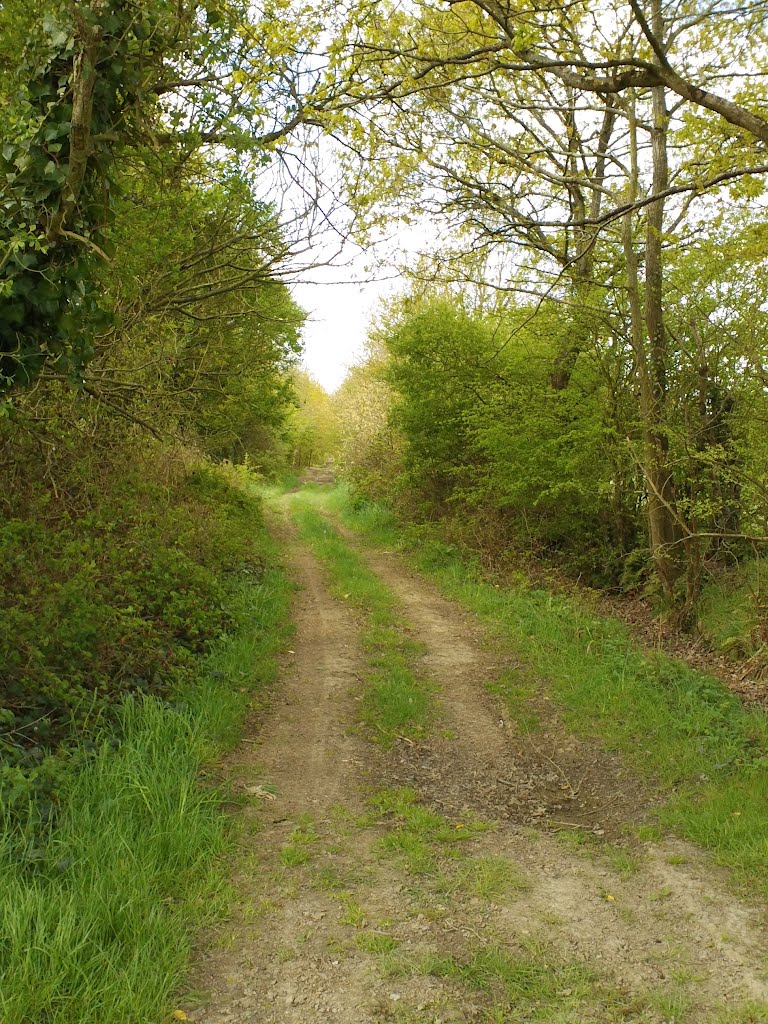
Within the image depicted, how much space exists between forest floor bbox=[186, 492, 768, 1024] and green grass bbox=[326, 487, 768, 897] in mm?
194

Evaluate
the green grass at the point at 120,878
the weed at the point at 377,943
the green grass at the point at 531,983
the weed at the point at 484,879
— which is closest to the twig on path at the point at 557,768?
the weed at the point at 484,879

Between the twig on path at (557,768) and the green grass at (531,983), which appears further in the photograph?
the twig on path at (557,768)

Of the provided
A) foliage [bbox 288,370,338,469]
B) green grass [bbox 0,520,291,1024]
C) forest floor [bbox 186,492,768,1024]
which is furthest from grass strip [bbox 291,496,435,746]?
foliage [bbox 288,370,338,469]

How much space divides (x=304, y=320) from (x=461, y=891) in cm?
754

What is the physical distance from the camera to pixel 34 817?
12.8 ft

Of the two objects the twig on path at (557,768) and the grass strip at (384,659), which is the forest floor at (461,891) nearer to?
the twig on path at (557,768)

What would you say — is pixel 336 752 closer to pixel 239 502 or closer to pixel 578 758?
pixel 578 758

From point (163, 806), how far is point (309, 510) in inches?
727

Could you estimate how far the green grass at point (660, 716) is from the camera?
14.9 ft

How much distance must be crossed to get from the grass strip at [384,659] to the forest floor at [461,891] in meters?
0.12

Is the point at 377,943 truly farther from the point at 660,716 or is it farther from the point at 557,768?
the point at 660,716

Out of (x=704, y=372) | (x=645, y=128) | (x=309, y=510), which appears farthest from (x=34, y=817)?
(x=309, y=510)

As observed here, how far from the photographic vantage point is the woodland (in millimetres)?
4328

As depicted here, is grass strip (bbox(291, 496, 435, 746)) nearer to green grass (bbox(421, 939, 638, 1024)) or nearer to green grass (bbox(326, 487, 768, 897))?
green grass (bbox(326, 487, 768, 897))
